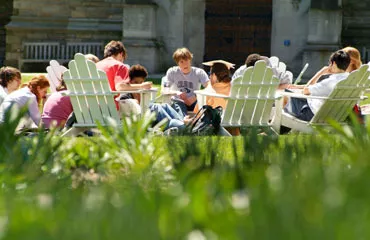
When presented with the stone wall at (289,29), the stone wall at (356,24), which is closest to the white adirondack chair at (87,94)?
the stone wall at (289,29)

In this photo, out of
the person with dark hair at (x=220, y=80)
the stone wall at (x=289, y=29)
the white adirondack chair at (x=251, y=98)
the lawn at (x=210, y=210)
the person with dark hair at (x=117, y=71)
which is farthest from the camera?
the stone wall at (x=289, y=29)

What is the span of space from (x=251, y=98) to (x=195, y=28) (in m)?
15.3

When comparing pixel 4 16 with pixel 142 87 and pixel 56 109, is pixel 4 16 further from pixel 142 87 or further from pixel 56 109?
pixel 142 87

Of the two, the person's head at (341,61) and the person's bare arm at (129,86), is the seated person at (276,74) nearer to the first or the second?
the person's head at (341,61)

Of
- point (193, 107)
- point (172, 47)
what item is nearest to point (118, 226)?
point (193, 107)

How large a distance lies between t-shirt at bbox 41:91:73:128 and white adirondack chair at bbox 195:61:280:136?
1594 millimetres

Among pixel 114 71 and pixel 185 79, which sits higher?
pixel 114 71

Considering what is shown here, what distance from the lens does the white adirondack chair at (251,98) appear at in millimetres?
10531

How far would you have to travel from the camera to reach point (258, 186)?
244 centimetres

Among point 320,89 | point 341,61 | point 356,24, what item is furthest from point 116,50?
point 356,24

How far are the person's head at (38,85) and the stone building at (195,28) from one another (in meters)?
13.2

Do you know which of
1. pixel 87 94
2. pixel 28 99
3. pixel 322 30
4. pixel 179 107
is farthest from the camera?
pixel 322 30

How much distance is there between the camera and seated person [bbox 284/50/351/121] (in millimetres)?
10820

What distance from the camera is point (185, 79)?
12.4m
